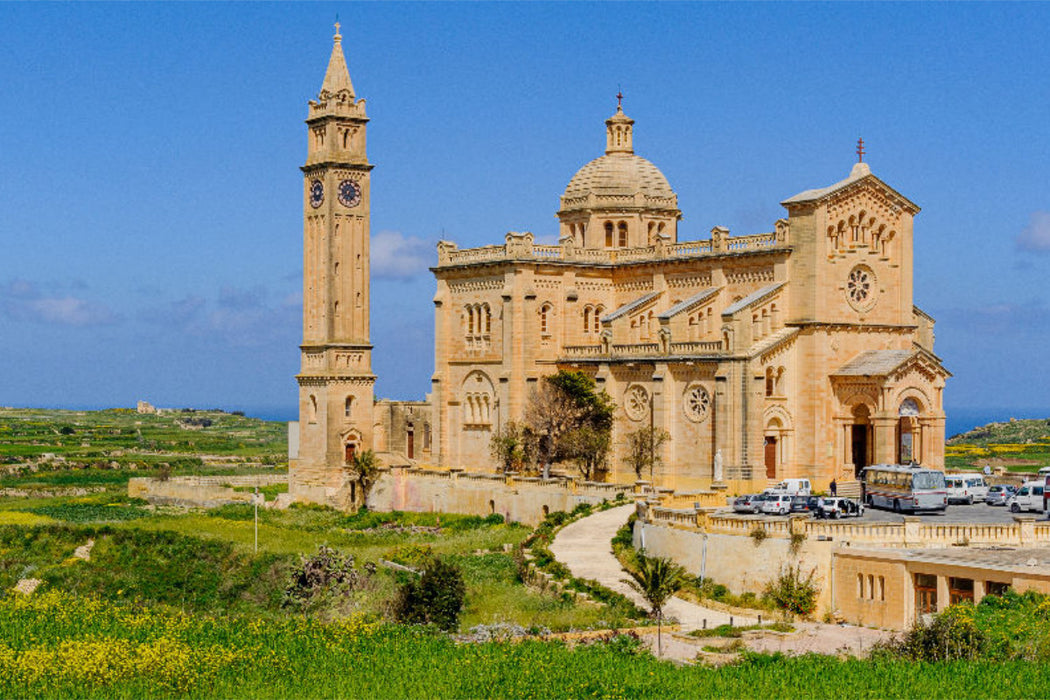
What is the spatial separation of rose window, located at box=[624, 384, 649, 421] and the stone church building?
8cm

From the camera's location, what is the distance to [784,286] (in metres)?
62.7

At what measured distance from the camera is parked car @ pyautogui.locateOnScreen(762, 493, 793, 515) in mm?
49969

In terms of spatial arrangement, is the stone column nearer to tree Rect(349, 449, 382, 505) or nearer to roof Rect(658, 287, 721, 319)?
roof Rect(658, 287, 721, 319)

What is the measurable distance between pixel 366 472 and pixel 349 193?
13.8 meters

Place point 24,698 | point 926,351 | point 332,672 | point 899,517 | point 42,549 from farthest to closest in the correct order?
point 42,549 → point 926,351 → point 899,517 → point 332,672 → point 24,698

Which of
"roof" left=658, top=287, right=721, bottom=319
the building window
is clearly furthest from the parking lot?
"roof" left=658, top=287, right=721, bottom=319

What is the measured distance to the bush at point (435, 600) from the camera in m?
45.8

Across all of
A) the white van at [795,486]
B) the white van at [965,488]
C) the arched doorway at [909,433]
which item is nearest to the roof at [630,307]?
the arched doorway at [909,433]

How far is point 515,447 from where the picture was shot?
6938cm

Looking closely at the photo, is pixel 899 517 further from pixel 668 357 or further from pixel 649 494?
pixel 668 357

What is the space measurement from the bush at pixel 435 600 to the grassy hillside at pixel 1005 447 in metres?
41.2

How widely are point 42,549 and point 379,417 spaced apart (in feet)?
56.4

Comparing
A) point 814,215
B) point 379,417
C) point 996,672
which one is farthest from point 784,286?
point 996,672

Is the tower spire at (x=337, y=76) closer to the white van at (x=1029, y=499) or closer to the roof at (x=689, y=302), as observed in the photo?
the roof at (x=689, y=302)
